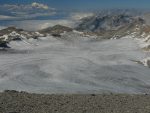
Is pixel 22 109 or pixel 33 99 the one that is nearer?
pixel 22 109

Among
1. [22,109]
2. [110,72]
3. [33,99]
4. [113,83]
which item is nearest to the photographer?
[22,109]

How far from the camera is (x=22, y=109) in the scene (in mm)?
54188

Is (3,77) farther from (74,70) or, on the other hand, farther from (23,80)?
(74,70)

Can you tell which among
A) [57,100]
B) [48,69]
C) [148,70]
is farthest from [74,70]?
[57,100]

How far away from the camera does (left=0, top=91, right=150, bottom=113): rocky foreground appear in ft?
180

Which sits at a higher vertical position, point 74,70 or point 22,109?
point 22,109

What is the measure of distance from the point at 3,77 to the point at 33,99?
10852cm

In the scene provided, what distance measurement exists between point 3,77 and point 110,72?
4350 centimetres

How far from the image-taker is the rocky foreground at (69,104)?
5481cm

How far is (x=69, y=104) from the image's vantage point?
59.7 m

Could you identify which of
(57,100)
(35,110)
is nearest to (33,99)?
(57,100)

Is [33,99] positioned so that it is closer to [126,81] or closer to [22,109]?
[22,109]

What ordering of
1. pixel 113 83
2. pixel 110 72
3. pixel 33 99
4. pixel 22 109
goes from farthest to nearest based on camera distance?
pixel 110 72
pixel 113 83
pixel 33 99
pixel 22 109

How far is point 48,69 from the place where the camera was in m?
192
